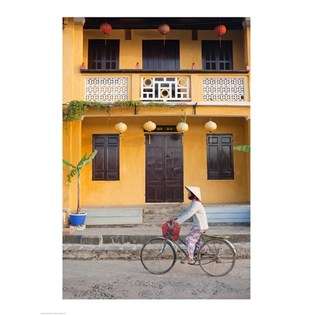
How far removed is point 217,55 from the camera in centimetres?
1069

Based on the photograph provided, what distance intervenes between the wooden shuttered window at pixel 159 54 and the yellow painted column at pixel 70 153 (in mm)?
2743

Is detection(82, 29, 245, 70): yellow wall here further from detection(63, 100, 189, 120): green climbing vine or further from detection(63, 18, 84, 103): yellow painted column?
detection(63, 100, 189, 120): green climbing vine

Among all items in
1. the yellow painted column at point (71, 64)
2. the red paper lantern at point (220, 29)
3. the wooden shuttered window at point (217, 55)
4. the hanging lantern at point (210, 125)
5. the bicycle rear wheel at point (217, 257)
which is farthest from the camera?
the wooden shuttered window at point (217, 55)

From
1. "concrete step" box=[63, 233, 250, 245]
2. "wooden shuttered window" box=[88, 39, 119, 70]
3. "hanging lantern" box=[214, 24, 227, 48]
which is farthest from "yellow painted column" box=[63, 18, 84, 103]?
"hanging lantern" box=[214, 24, 227, 48]

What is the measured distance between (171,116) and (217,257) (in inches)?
188

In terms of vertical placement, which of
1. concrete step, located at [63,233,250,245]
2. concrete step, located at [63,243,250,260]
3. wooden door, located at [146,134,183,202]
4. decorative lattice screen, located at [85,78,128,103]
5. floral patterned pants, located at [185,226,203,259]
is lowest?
concrete step, located at [63,243,250,260]

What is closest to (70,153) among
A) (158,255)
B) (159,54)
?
(159,54)

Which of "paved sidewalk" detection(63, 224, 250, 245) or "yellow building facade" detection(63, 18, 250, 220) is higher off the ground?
"yellow building facade" detection(63, 18, 250, 220)

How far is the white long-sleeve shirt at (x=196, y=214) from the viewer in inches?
226

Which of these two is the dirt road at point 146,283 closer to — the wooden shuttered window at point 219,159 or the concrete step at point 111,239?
the concrete step at point 111,239

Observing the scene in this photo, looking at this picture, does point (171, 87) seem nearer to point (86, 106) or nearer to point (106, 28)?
point (86, 106)

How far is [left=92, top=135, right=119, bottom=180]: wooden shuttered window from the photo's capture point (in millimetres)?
10250

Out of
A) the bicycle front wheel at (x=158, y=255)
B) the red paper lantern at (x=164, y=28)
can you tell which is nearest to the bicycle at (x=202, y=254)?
the bicycle front wheel at (x=158, y=255)
